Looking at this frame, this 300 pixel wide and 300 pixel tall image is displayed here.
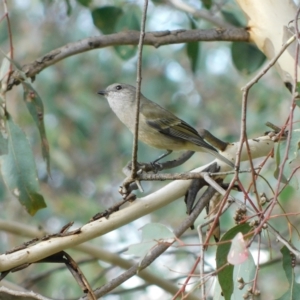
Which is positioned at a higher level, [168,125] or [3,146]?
[168,125]

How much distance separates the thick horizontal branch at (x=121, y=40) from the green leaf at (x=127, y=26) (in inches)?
35.2

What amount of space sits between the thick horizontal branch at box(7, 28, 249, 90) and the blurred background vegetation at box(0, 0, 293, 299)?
3.16 metres

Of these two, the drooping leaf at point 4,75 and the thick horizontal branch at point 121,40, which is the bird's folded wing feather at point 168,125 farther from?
the drooping leaf at point 4,75

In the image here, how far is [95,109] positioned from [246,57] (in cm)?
558

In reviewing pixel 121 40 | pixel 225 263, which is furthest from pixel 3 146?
pixel 225 263

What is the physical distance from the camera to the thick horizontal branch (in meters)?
2.47

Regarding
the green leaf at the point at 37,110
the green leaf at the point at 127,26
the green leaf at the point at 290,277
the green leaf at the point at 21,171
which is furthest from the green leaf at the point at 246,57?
the green leaf at the point at 290,277

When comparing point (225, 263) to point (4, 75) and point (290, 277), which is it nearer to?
point (290, 277)

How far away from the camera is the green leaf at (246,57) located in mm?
3184

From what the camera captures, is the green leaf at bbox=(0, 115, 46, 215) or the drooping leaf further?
the drooping leaf

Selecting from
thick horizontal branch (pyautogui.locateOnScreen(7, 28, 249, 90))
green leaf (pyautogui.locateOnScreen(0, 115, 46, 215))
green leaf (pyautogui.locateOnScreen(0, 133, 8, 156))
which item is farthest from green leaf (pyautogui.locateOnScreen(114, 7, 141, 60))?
green leaf (pyautogui.locateOnScreen(0, 133, 8, 156))

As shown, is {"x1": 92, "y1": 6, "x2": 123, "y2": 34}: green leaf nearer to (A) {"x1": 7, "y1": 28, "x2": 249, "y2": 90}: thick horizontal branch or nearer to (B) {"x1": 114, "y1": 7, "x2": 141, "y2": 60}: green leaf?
(B) {"x1": 114, "y1": 7, "x2": 141, "y2": 60}: green leaf

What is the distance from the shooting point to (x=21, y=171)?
7.73 feet

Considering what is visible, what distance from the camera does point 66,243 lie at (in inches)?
75.6
